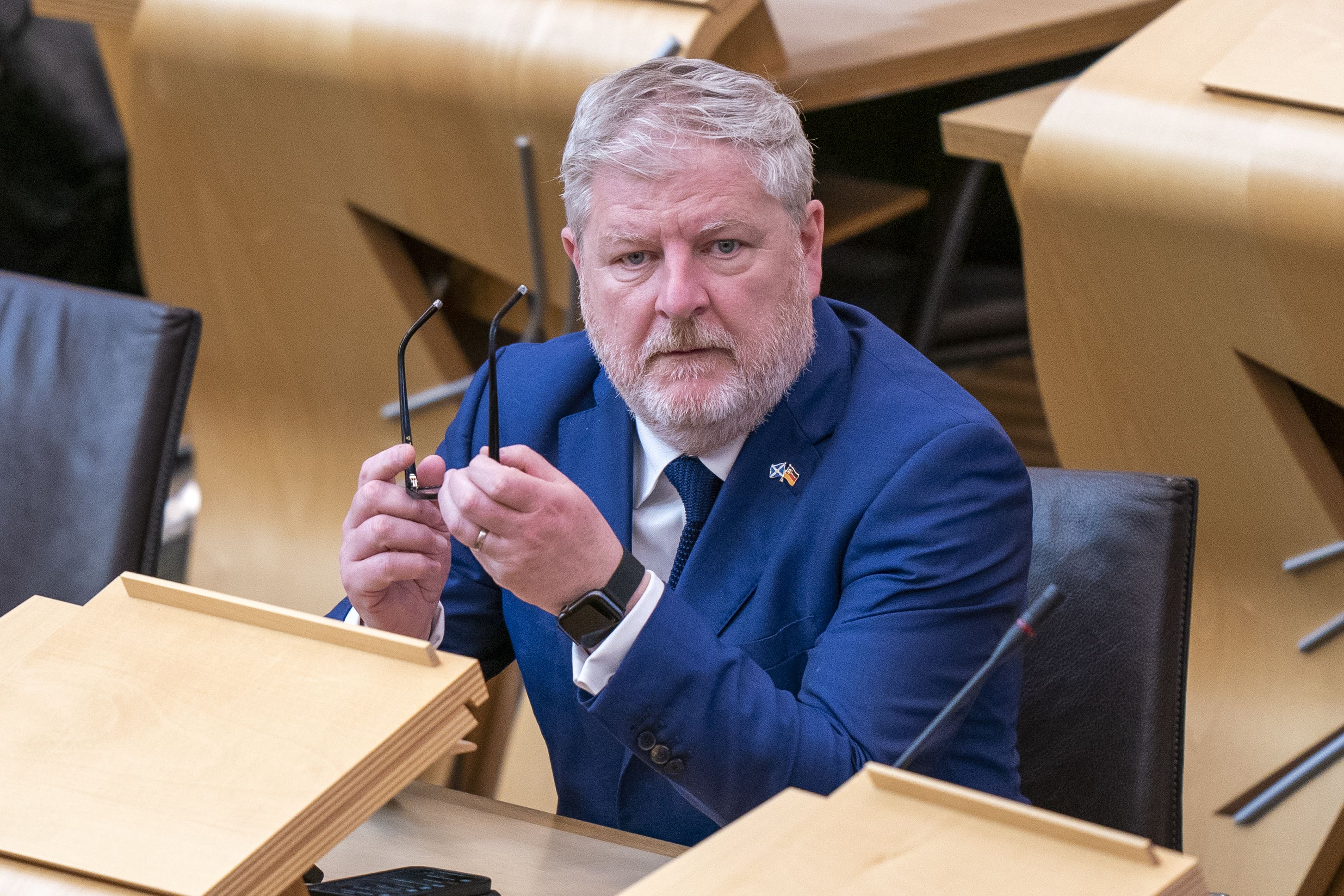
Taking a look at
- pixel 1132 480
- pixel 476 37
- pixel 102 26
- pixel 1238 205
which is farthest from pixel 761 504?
pixel 102 26

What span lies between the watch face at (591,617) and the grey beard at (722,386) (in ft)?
0.95

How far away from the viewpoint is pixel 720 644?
3.91 feet

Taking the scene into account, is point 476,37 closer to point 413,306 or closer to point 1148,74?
point 413,306

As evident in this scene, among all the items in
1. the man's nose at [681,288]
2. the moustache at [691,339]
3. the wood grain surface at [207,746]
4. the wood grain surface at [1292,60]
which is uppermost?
the wood grain surface at [1292,60]

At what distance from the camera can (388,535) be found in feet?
4.17

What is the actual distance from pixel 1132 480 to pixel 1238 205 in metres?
0.53

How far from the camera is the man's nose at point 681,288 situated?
1.33 meters

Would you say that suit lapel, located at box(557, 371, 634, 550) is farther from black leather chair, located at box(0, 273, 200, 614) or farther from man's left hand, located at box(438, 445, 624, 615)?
black leather chair, located at box(0, 273, 200, 614)

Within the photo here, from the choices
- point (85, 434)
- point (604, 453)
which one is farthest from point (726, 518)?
point (85, 434)

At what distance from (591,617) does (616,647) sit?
3cm

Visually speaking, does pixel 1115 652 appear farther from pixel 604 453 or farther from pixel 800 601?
pixel 604 453

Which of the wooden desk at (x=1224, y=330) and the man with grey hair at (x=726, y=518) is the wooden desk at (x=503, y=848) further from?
the wooden desk at (x=1224, y=330)

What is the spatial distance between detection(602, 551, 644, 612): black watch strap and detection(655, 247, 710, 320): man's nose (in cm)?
27

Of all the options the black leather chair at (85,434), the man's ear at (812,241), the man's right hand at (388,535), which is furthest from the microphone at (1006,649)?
the black leather chair at (85,434)
